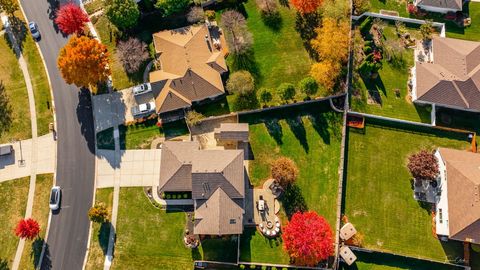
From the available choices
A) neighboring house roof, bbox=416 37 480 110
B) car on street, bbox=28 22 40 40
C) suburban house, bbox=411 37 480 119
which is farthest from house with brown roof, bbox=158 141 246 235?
neighboring house roof, bbox=416 37 480 110

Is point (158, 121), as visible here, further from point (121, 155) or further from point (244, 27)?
point (244, 27)

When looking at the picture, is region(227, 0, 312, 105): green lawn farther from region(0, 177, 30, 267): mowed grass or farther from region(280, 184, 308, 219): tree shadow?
region(0, 177, 30, 267): mowed grass

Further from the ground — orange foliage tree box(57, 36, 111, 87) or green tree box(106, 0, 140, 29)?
green tree box(106, 0, 140, 29)

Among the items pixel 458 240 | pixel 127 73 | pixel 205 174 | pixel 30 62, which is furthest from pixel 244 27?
pixel 458 240

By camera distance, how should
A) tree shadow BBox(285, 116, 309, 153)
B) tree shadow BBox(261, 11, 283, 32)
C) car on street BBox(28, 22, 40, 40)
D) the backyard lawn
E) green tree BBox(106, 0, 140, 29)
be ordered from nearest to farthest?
the backyard lawn → green tree BBox(106, 0, 140, 29) → tree shadow BBox(285, 116, 309, 153) → car on street BBox(28, 22, 40, 40) → tree shadow BBox(261, 11, 283, 32)

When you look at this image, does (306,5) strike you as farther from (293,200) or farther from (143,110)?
(293,200)
